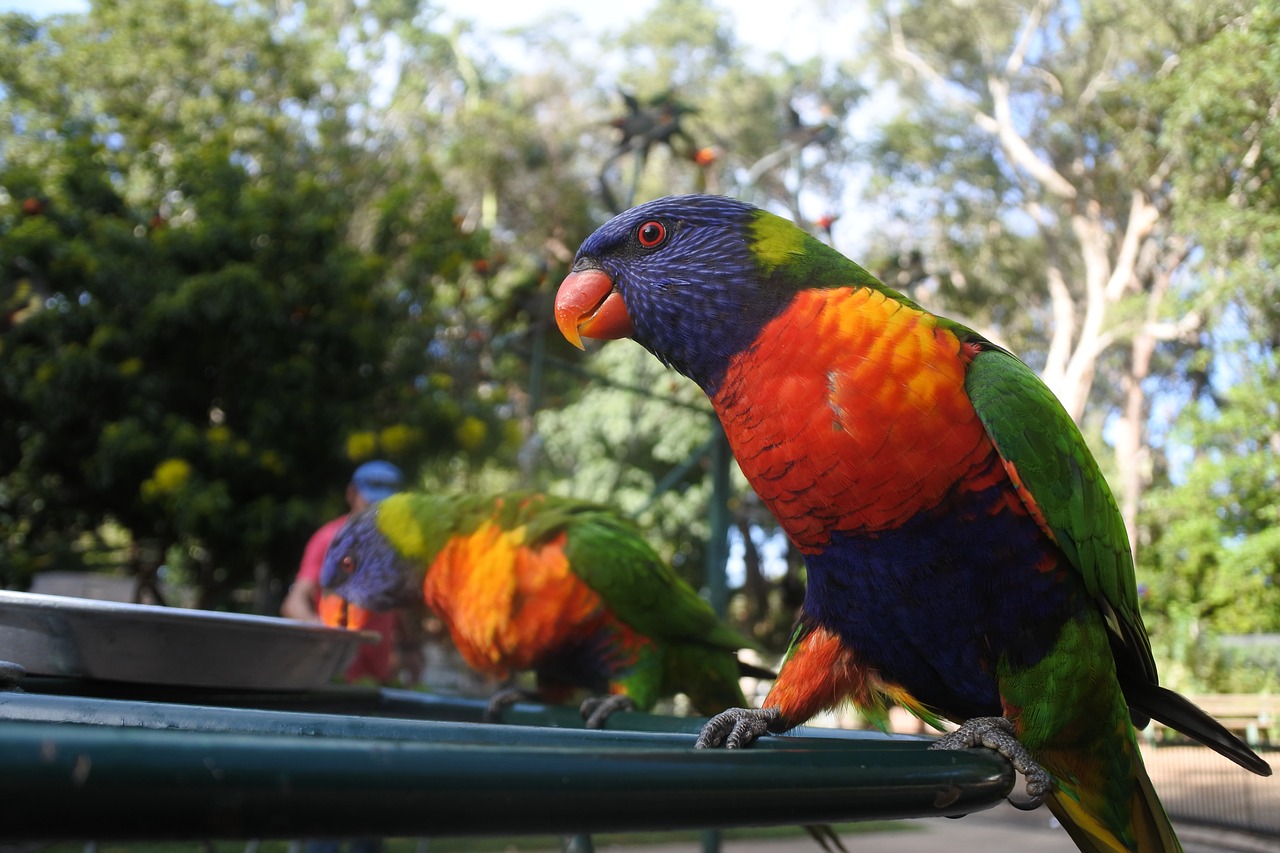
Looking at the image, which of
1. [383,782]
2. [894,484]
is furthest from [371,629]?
[383,782]

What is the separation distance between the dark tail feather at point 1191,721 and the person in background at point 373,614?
2088 millimetres

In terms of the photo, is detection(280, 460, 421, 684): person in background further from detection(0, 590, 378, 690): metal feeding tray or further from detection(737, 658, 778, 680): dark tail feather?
detection(0, 590, 378, 690): metal feeding tray

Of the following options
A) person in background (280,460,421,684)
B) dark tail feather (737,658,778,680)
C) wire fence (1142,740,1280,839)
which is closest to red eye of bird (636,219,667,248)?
dark tail feather (737,658,778,680)

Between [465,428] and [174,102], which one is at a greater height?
[174,102]

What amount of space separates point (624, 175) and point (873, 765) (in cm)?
1453

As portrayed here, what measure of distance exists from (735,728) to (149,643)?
2.30 ft

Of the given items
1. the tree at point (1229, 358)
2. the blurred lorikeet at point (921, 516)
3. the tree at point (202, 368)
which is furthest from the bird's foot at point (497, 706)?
the tree at point (1229, 358)

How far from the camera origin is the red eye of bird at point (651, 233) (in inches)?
53.6

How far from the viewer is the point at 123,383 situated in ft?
19.6

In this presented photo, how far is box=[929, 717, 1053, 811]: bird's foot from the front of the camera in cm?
101

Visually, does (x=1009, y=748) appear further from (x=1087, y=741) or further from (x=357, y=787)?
(x=357, y=787)

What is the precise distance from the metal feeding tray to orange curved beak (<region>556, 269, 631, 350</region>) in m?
0.61

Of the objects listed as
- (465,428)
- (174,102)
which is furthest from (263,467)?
Result: (174,102)

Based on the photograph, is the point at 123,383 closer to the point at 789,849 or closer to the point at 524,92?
the point at 789,849
